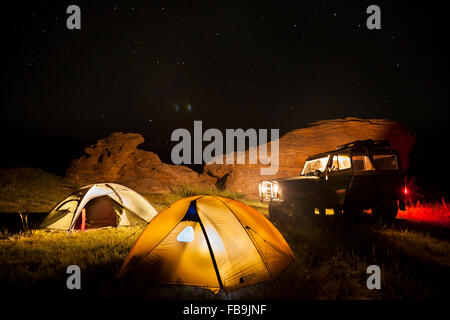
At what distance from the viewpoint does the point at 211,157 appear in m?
21.6

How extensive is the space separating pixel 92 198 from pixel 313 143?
16843 mm

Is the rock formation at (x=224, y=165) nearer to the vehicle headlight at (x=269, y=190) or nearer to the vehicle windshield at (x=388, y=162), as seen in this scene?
the vehicle headlight at (x=269, y=190)

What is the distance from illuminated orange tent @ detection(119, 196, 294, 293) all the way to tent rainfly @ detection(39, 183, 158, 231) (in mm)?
3972

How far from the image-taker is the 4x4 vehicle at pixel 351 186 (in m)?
6.79

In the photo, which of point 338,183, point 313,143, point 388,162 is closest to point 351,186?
point 338,183

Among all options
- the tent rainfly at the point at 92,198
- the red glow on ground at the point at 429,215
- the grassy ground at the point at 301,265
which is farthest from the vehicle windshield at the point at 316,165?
the tent rainfly at the point at 92,198

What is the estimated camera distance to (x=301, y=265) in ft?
15.1

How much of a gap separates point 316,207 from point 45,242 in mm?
8128

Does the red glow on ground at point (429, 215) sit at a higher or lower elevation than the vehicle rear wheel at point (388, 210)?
lower

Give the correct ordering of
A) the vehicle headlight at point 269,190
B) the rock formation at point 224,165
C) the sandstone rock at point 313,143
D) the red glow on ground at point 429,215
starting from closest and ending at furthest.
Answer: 1. the red glow on ground at point 429,215
2. the vehicle headlight at point 269,190
3. the sandstone rock at point 313,143
4. the rock formation at point 224,165

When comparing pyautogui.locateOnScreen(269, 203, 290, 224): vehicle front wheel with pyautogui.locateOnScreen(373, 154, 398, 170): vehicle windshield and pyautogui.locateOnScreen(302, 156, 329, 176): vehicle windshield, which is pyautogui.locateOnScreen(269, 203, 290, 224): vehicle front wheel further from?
pyautogui.locateOnScreen(373, 154, 398, 170): vehicle windshield

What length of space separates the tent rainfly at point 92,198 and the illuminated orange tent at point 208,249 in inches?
156

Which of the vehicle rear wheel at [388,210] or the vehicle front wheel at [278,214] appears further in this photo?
the vehicle front wheel at [278,214]

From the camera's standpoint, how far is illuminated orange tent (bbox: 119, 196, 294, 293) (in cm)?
390
